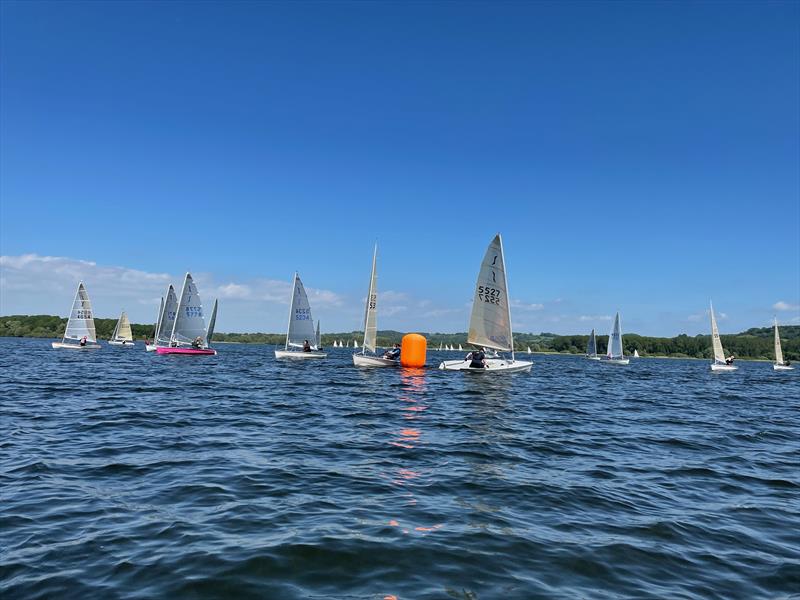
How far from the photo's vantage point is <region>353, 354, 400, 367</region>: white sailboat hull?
41.9 meters

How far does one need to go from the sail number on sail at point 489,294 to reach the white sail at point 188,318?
1347 inches

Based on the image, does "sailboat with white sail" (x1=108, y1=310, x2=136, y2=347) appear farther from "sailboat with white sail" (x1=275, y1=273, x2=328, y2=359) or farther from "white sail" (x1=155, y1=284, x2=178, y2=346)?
"sailboat with white sail" (x1=275, y1=273, x2=328, y2=359)

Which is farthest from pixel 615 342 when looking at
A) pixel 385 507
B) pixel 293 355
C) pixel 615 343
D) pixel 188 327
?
pixel 385 507

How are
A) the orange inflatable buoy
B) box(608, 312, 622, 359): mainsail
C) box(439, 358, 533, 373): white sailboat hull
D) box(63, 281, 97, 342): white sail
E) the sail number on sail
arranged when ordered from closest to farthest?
box(439, 358, 533, 373): white sailboat hull → the sail number on sail → the orange inflatable buoy → box(63, 281, 97, 342): white sail → box(608, 312, 622, 359): mainsail

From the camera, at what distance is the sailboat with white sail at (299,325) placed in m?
53.3

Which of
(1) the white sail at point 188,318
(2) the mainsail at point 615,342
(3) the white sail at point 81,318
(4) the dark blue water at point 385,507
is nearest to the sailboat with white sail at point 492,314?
(4) the dark blue water at point 385,507

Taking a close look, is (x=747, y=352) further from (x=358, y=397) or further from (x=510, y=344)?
(x=358, y=397)

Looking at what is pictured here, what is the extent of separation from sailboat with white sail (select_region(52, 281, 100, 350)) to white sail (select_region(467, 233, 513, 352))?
51.3m

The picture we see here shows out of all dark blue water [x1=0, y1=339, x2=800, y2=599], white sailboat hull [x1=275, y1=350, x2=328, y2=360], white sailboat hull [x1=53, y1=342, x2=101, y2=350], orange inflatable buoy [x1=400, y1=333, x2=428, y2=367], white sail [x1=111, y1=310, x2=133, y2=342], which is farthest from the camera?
white sail [x1=111, y1=310, x2=133, y2=342]

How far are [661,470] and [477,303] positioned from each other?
27749 mm

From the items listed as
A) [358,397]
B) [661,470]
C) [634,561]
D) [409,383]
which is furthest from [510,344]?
[634,561]

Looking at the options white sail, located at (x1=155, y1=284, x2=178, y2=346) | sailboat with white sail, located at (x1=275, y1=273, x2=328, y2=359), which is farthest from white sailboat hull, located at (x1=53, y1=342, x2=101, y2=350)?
sailboat with white sail, located at (x1=275, y1=273, x2=328, y2=359)

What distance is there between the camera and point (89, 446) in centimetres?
1132

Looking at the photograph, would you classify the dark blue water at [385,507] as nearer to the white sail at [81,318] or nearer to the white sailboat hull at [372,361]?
the white sailboat hull at [372,361]
